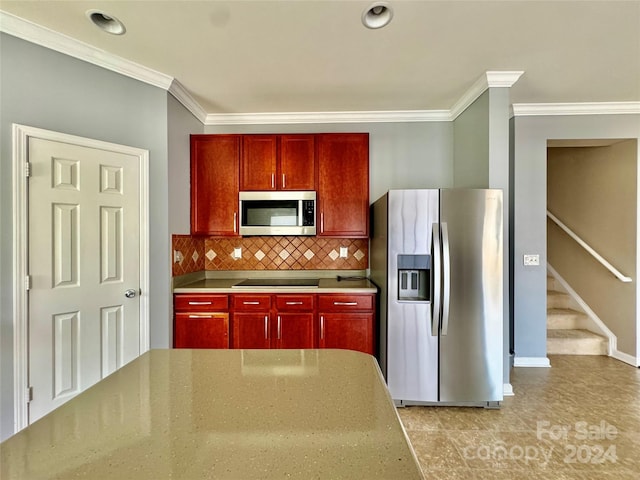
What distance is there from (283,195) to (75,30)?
185 centimetres

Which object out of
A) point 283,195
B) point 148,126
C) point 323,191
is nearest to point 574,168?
point 323,191

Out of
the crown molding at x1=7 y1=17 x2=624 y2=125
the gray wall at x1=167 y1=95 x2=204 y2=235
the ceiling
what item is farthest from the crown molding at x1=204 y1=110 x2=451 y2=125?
the gray wall at x1=167 y1=95 x2=204 y2=235

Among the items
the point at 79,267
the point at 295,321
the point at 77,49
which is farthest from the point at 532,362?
the point at 77,49

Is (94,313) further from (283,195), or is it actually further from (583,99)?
(583,99)

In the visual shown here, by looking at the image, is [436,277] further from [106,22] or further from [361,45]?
[106,22]

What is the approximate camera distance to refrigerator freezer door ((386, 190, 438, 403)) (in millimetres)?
2314

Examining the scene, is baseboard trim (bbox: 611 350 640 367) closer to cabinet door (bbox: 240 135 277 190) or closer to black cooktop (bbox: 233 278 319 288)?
black cooktop (bbox: 233 278 319 288)

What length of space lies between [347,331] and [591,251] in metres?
3.13

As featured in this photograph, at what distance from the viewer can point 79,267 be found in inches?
82.4

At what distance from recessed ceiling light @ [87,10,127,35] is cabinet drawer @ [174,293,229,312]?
197 cm

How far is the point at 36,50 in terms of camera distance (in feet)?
6.39

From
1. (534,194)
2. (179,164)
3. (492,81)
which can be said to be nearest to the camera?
(492,81)

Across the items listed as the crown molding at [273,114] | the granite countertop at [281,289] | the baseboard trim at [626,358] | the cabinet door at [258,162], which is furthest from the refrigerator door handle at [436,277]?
the baseboard trim at [626,358]

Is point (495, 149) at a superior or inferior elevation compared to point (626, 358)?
superior
